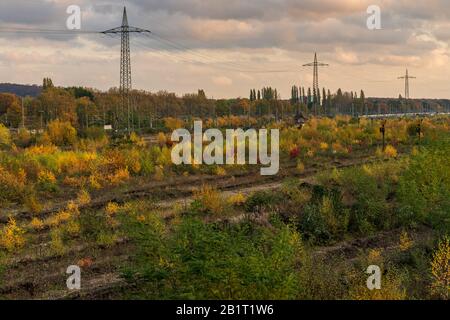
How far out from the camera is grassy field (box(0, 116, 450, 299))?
7.87 m

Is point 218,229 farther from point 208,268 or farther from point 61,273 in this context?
point 208,268

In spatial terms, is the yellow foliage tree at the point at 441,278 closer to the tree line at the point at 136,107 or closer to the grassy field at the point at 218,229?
the grassy field at the point at 218,229

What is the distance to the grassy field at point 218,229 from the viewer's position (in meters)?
7.87

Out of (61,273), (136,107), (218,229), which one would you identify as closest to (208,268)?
(218,229)

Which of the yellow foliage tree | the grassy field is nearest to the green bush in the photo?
the grassy field

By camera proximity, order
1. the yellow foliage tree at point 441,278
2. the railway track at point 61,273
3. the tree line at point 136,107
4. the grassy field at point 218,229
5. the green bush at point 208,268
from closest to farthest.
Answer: the green bush at point 208,268, the grassy field at point 218,229, the yellow foliage tree at point 441,278, the railway track at point 61,273, the tree line at point 136,107

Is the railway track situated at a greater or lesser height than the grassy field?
lesser

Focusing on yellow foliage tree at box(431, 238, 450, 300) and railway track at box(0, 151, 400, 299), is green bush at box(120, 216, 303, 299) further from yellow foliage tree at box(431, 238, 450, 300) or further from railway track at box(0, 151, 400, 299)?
yellow foliage tree at box(431, 238, 450, 300)

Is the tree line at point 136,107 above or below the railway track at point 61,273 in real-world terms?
above

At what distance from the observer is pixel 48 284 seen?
32.0 feet

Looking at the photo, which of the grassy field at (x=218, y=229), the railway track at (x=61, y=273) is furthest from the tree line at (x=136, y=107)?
the railway track at (x=61, y=273)

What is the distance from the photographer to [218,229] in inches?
440
